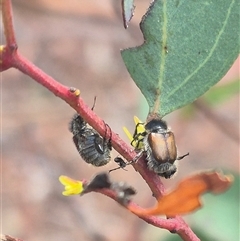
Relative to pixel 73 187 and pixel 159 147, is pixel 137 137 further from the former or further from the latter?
pixel 73 187

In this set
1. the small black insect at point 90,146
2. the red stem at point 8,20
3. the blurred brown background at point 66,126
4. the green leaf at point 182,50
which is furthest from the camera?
the blurred brown background at point 66,126

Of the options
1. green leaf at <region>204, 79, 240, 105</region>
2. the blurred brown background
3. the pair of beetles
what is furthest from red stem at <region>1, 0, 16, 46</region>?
the blurred brown background

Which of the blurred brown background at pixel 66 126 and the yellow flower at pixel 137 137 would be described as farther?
the blurred brown background at pixel 66 126

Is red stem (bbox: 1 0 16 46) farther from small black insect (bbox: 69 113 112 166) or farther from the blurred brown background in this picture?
the blurred brown background

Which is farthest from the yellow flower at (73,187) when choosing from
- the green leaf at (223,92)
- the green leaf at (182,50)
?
the green leaf at (223,92)

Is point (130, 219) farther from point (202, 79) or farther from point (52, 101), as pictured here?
point (202, 79)

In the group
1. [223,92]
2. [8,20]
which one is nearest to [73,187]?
[8,20]

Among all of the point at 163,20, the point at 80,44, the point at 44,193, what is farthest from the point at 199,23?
the point at 80,44

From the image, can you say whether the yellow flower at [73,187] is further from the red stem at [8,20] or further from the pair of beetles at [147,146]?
the red stem at [8,20]
